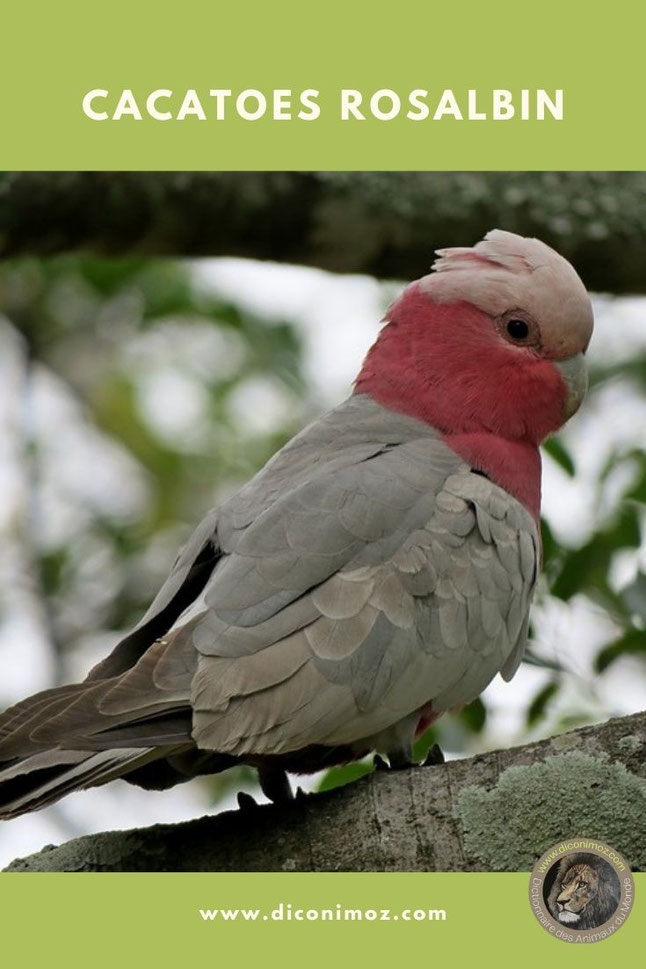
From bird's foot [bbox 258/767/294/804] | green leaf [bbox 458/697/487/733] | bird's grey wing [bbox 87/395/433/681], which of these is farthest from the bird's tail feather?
green leaf [bbox 458/697/487/733]

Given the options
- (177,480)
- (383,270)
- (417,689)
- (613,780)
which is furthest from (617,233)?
(177,480)

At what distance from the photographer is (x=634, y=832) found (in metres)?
3.85

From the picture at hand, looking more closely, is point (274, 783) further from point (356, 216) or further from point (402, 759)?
point (356, 216)

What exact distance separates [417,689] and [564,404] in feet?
5.35

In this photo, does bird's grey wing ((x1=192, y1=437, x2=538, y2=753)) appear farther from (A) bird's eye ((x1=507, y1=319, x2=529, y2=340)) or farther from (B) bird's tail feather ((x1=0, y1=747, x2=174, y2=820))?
(A) bird's eye ((x1=507, y1=319, x2=529, y2=340))

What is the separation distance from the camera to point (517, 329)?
5.61 meters

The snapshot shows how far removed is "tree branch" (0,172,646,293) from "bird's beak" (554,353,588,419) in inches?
34.7

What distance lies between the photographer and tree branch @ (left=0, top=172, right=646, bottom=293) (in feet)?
20.5
